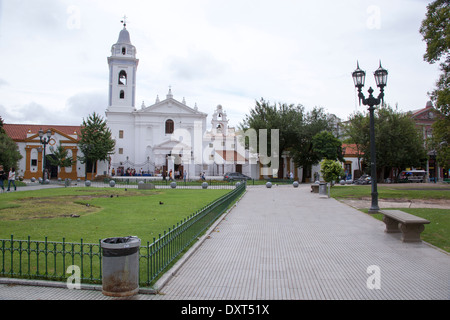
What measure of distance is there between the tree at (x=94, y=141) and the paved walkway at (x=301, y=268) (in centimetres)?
3684

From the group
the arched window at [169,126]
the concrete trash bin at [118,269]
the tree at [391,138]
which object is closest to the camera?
the concrete trash bin at [118,269]

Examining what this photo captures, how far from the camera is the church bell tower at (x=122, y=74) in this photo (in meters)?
51.8

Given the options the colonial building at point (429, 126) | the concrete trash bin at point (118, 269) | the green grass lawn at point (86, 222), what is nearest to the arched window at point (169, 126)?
the colonial building at point (429, 126)

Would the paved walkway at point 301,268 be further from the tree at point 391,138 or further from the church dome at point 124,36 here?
the church dome at point 124,36

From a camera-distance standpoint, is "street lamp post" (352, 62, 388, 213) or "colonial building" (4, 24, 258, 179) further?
"colonial building" (4, 24, 258, 179)

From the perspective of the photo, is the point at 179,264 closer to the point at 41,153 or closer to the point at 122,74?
the point at 41,153

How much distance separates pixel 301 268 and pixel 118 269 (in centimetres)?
333

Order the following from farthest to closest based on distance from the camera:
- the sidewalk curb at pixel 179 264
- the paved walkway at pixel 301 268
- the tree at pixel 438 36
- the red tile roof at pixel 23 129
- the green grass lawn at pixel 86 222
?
the red tile roof at pixel 23 129 → the tree at pixel 438 36 → the green grass lawn at pixel 86 222 → the sidewalk curb at pixel 179 264 → the paved walkway at pixel 301 268

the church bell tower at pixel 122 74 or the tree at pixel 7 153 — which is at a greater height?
the church bell tower at pixel 122 74

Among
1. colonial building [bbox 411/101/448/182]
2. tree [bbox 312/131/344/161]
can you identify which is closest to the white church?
tree [bbox 312/131/344/161]

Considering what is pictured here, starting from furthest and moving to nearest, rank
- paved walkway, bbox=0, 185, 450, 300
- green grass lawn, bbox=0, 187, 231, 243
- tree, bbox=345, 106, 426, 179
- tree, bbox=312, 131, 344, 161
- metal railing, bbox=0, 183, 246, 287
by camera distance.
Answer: tree, bbox=345, 106, 426, 179 < tree, bbox=312, 131, 344, 161 < green grass lawn, bbox=0, 187, 231, 243 < metal railing, bbox=0, 183, 246, 287 < paved walkway, bbox=0, 185, 450, 300

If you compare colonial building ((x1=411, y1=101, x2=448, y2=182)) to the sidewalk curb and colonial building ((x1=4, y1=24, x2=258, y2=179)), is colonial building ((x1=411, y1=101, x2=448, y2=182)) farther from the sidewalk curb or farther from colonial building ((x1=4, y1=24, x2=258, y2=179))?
the sidewalk curb

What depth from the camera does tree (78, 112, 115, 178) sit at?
144 ft

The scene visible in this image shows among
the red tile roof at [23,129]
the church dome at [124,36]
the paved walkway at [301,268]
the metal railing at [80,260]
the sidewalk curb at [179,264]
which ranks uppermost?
the church dome at [124,36]
